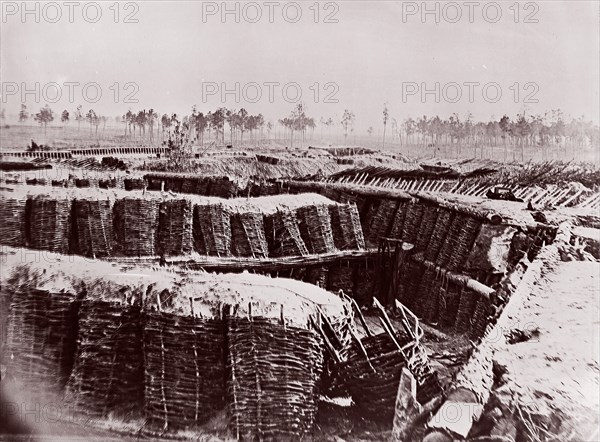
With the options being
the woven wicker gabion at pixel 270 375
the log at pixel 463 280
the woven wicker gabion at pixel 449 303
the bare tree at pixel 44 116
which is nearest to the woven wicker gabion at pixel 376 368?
the woven wicker gabion at pixel 270 375

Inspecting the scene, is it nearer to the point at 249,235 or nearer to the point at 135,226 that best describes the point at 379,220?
the point at 249,235

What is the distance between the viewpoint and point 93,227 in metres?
4.15

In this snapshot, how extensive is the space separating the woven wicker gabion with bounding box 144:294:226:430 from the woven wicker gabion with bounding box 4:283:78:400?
0.62 meters

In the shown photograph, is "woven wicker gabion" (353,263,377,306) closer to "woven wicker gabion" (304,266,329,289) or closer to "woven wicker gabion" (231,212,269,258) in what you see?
"woven wicker gabion" (304,266,329,289)

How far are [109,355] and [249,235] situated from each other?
1514 millimetres

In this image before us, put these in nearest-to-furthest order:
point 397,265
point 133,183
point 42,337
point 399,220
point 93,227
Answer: point 42,337 → point 93,227 → point 397,265 → point 133,183 → point 399,220

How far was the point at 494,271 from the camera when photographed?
425 cm

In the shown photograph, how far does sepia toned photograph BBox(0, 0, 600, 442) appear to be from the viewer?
3.27 m

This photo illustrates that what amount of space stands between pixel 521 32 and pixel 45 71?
3881 mm

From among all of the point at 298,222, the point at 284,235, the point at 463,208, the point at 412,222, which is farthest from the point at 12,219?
the point at 463,208

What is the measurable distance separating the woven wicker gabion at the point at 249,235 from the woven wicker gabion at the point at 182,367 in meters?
1.13

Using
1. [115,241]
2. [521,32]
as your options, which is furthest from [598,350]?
[115,241]

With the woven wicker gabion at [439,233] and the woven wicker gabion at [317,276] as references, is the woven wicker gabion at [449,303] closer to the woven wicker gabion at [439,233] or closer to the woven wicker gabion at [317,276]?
the woven wicker gabion at [439,233]

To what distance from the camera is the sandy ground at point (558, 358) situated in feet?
9.98
